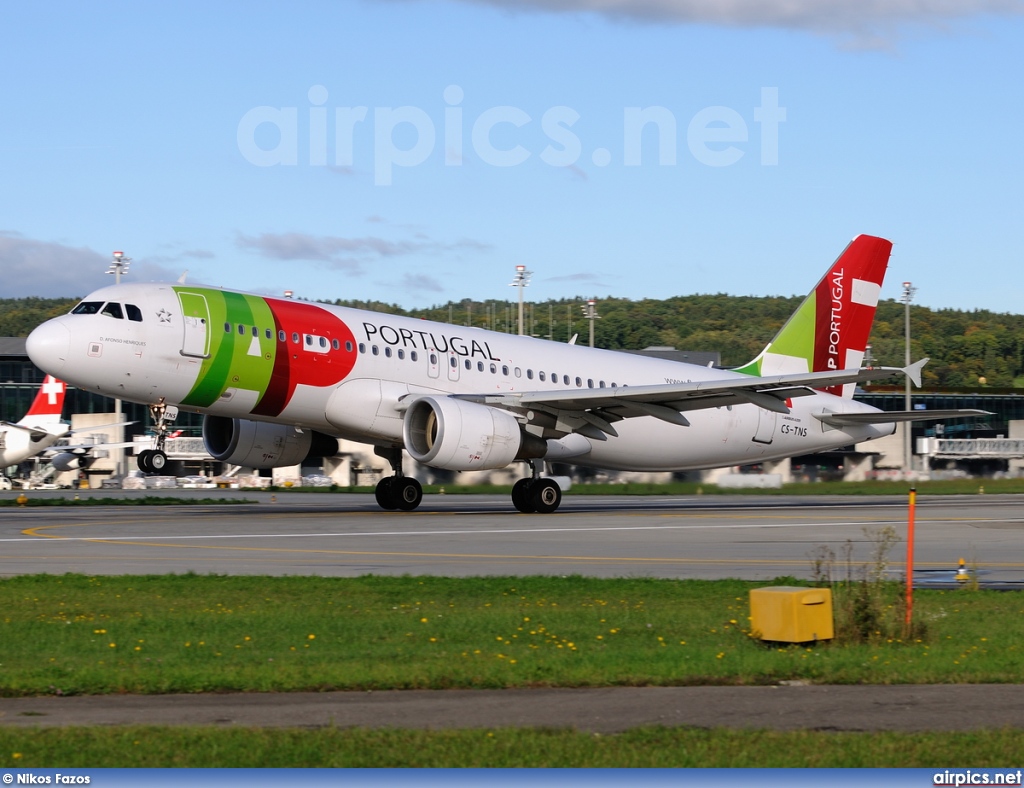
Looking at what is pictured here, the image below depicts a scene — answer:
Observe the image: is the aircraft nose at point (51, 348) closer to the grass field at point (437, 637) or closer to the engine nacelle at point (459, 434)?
the engine nacelle at point (459, 434)

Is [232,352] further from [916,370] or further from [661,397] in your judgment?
[916,370]

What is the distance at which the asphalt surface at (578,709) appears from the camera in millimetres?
8109

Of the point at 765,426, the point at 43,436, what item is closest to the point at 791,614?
the point at 765,426

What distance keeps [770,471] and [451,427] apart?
36.6 metres

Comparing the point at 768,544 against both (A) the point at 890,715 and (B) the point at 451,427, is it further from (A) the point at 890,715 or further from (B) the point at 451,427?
(A) the point at 890,715

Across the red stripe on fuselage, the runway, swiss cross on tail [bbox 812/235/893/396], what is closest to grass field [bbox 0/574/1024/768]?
the runway

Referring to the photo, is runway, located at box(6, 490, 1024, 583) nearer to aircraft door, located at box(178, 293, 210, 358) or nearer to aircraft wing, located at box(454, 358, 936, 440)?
aircraft wing, located at box(454, 358, 936, 440)

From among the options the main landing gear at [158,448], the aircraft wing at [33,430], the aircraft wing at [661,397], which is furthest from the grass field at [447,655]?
the aircraft wing at [33,430]

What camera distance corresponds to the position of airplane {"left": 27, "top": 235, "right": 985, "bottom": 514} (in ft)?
88.9

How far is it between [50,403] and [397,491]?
32.3m

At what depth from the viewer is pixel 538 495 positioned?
103ft

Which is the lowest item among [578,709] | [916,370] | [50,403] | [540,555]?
[540,555]

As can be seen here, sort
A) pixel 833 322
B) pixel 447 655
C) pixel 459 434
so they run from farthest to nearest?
pixel 833 322, pixel 459 434, pixel 447 655

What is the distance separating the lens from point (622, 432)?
109ft
